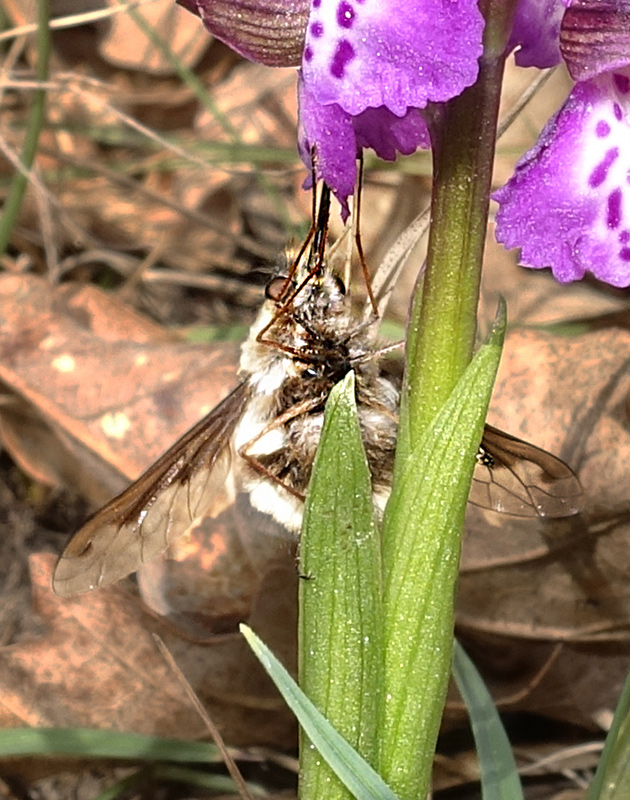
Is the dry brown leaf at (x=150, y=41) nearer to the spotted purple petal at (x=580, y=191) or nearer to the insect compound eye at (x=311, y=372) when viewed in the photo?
the insect compound eye at (x=311, y=372)

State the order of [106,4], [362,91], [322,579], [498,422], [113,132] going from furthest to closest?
[106,4], [113,132], [498,422], [322,579], [362,91]

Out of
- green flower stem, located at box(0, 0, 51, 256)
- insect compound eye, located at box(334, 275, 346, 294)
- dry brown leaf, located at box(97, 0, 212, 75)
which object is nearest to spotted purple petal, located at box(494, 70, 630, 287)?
insect compound eye, located at box(334, 275, 346, 294)

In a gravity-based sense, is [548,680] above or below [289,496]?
below

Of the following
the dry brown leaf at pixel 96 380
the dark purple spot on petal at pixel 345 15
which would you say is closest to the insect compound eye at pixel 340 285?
the dark purple spot on petal at pixel 345 15

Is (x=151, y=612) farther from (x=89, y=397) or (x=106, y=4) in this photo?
(x=106, y=4)

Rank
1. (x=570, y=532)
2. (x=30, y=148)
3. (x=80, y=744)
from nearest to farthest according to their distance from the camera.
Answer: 1. (x=80, y=744)
2. (x=570, y=532)
3. (x=30, y=148)

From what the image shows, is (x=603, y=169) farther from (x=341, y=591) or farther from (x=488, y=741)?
(x=488, y=741)

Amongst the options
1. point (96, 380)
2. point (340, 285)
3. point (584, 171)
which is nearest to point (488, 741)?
point (340, 285)

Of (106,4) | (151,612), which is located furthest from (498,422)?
(106,4)
